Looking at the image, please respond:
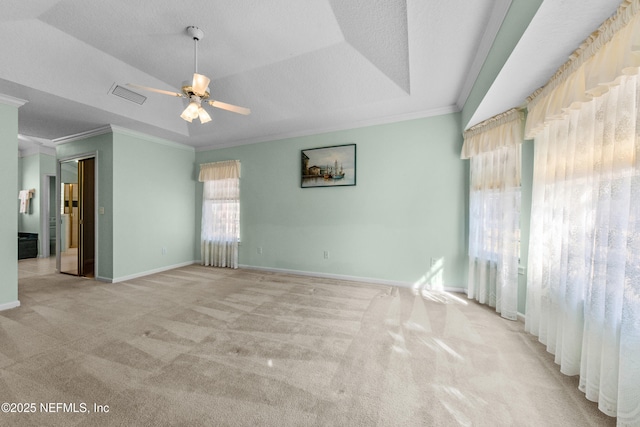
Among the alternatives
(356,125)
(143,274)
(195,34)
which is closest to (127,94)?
(195,34)

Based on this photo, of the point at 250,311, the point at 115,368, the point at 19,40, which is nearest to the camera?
the point at 115,368

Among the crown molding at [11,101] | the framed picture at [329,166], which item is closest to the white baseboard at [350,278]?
the framed picture at [329,166]

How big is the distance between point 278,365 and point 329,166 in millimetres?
2960

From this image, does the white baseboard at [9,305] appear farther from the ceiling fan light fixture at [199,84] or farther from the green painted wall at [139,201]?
the ceiling fan light fixture at [199,84]

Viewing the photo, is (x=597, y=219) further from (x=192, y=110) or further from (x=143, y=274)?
(x=143, y=274)

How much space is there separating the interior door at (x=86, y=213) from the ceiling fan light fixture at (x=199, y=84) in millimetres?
3559

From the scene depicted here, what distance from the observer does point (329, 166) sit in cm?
395

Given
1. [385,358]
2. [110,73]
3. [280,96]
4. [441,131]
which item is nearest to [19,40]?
[110,73]

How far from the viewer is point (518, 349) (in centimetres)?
197

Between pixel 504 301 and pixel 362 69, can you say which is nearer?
pixel 504 301

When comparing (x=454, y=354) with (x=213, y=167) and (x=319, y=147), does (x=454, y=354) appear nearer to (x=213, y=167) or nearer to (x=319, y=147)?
(x=319, y=147)

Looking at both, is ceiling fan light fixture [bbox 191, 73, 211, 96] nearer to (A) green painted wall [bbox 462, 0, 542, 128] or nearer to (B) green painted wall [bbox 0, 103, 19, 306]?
(A) green painted wall [bbox 462, 0, 542, 128]

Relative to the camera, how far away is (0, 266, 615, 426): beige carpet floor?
135 centimetres

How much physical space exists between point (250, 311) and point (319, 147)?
275cm
